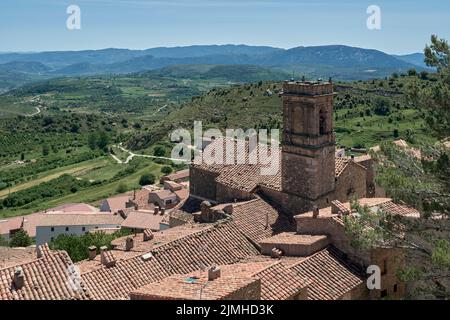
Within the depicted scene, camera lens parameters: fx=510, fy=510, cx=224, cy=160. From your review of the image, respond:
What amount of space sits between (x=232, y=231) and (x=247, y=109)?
3384 inches

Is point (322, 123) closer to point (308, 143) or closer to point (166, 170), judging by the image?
point (308, 143)

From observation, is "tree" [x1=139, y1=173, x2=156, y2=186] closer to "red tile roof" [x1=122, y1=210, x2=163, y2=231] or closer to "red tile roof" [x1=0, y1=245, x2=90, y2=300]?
"red tile roof" [x1=122, y1=210, x2=163, y2=231]

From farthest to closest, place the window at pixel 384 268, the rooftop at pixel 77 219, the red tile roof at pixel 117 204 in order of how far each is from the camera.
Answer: the red tile roof at pixel 117 204
the rooftop at pixel 77 219
the window at pixel 384 268

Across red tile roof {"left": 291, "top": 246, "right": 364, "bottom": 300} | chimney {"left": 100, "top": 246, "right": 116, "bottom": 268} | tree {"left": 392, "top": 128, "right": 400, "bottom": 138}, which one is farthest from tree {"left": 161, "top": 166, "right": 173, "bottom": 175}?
red tile roof {"left": 291, "top": 246, "right": 364, "bottom": 300}

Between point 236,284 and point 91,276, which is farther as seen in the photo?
point 91,276

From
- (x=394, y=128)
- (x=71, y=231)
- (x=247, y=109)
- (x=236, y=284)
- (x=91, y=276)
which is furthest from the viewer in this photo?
(x=247, y=109)

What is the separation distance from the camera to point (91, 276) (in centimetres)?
1669

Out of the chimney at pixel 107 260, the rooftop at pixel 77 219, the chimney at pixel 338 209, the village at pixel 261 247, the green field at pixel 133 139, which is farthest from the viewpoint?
the green field at pixel 133 139

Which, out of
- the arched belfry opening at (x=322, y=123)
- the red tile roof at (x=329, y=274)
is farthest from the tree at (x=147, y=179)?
the red tile roof at (x=329, y=274)

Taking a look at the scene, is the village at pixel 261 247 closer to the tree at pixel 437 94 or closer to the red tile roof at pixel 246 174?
the red tile roof at pixel 246 174

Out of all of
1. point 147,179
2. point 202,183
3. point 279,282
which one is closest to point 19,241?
point 202,183

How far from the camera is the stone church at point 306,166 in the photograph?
23172 millimetres
